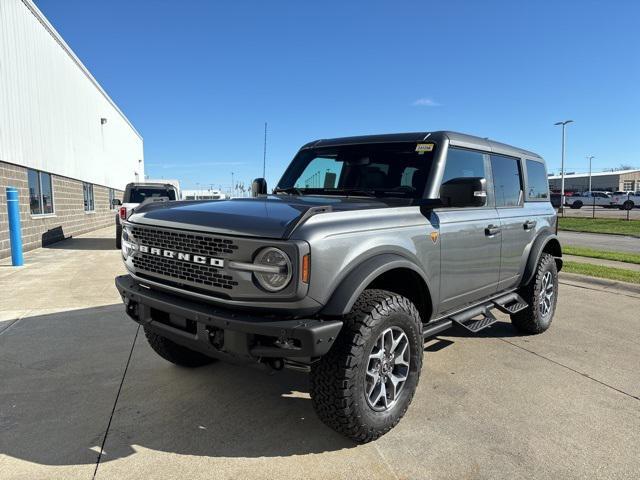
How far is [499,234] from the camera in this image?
161 inches

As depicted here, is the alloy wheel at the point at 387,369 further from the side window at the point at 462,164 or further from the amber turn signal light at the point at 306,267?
the side window at the point at 462,164

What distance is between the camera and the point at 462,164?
151 inches

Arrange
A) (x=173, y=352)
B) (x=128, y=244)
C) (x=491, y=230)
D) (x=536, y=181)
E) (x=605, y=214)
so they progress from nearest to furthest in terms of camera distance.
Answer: (x=128, y=244), (x=173, y=352), (x=491, y=230), (x=536, y=181), (x=605, y=214)

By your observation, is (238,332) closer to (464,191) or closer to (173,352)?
(173,352)

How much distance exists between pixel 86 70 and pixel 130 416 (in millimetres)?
21345

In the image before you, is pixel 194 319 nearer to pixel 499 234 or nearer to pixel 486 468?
pixel 486 468

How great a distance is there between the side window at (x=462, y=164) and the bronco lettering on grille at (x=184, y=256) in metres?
1.93

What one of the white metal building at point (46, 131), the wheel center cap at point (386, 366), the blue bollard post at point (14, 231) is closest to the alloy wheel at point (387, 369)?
the wheel center cap at point (386, 366)

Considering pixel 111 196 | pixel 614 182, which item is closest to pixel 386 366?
pixel 111 196

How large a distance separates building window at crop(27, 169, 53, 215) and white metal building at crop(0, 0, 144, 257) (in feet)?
0.07

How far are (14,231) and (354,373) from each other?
375 inches

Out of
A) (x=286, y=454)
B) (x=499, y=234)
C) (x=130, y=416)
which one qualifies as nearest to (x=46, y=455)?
(x=130, y=416)

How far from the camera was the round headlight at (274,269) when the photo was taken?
7.80 ft

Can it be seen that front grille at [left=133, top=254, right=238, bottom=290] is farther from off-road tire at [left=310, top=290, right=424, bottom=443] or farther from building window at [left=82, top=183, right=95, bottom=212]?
building window at [left=82, top=183, right=95, bottom=212]
